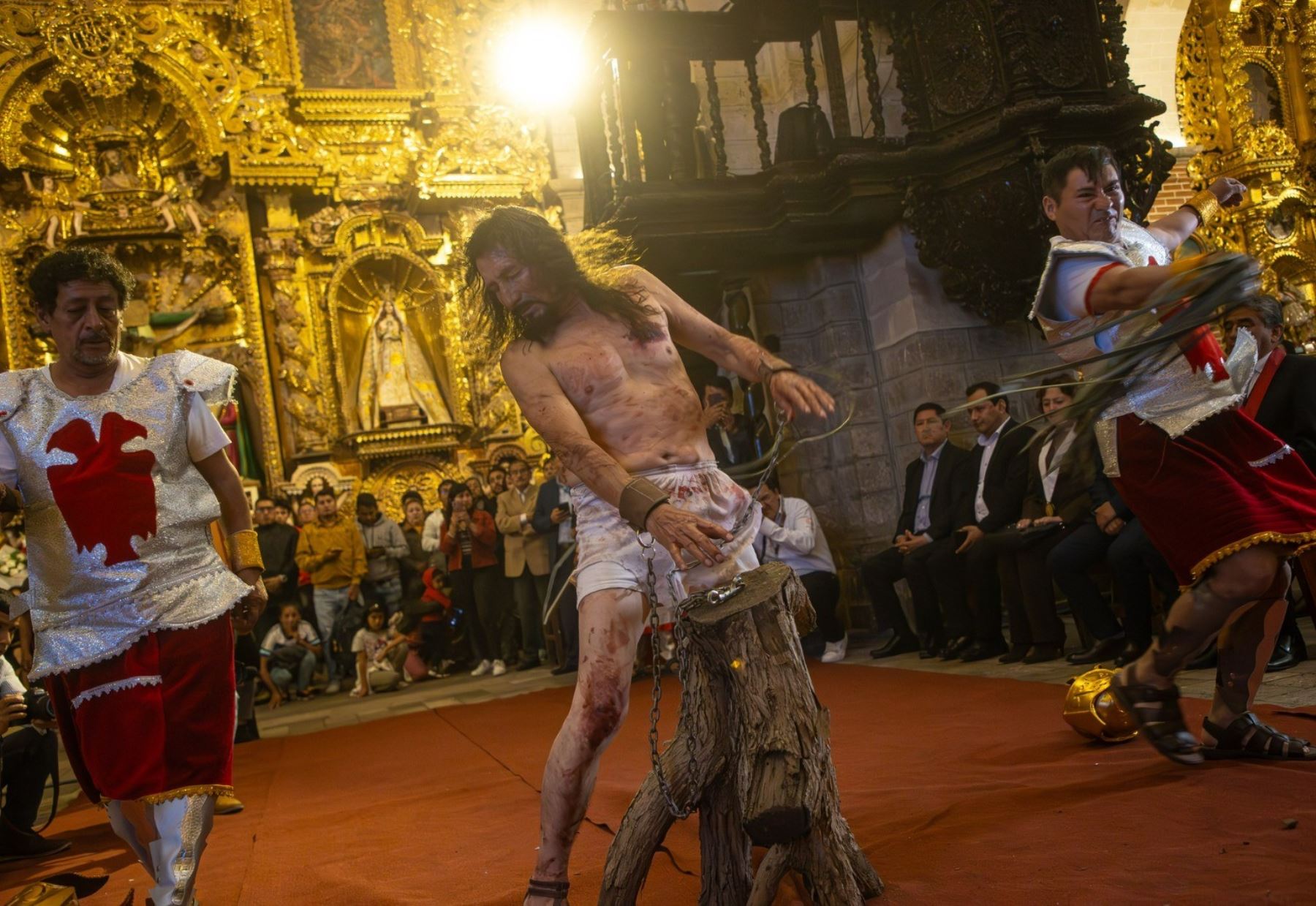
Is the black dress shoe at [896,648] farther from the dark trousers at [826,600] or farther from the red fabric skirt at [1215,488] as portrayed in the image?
the red fabric skirt at [1215,488]

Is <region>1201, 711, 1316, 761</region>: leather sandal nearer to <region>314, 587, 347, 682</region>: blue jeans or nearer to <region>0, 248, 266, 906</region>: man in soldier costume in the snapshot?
<region>0, 248, 266, 906</region>: man in soldier costume

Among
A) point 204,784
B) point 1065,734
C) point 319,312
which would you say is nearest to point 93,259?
point 204,784

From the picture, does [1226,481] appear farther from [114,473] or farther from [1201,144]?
[1201,144]

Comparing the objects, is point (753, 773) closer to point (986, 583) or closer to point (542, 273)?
point (542, 273)

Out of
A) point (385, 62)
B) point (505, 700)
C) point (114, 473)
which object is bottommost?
point (505, 700)

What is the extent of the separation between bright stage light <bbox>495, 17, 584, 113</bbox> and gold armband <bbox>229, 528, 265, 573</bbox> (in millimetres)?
11958

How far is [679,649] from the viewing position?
9.50 feet

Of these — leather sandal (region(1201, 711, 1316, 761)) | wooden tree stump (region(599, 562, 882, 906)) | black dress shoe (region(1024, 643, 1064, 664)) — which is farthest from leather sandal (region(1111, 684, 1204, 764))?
black dress shoe (region(1024, 643, 1064, 664))

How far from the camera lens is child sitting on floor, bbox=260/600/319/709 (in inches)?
429

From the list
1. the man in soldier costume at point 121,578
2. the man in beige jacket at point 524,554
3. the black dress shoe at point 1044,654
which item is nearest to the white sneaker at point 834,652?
the black dress shoe at point 1044,654

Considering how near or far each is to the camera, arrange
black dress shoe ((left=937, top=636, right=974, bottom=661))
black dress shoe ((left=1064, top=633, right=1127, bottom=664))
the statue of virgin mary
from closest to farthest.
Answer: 1. black dress shoe ((left=1064, top=633, right=1127, bottom=664))
2. black dress shoe ((left=937, top=636, right=974, bottom=661))
3. the statue of virgin mary

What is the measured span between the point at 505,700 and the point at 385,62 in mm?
9743

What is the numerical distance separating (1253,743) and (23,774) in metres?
4.86

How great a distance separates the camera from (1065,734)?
14.2 ft
